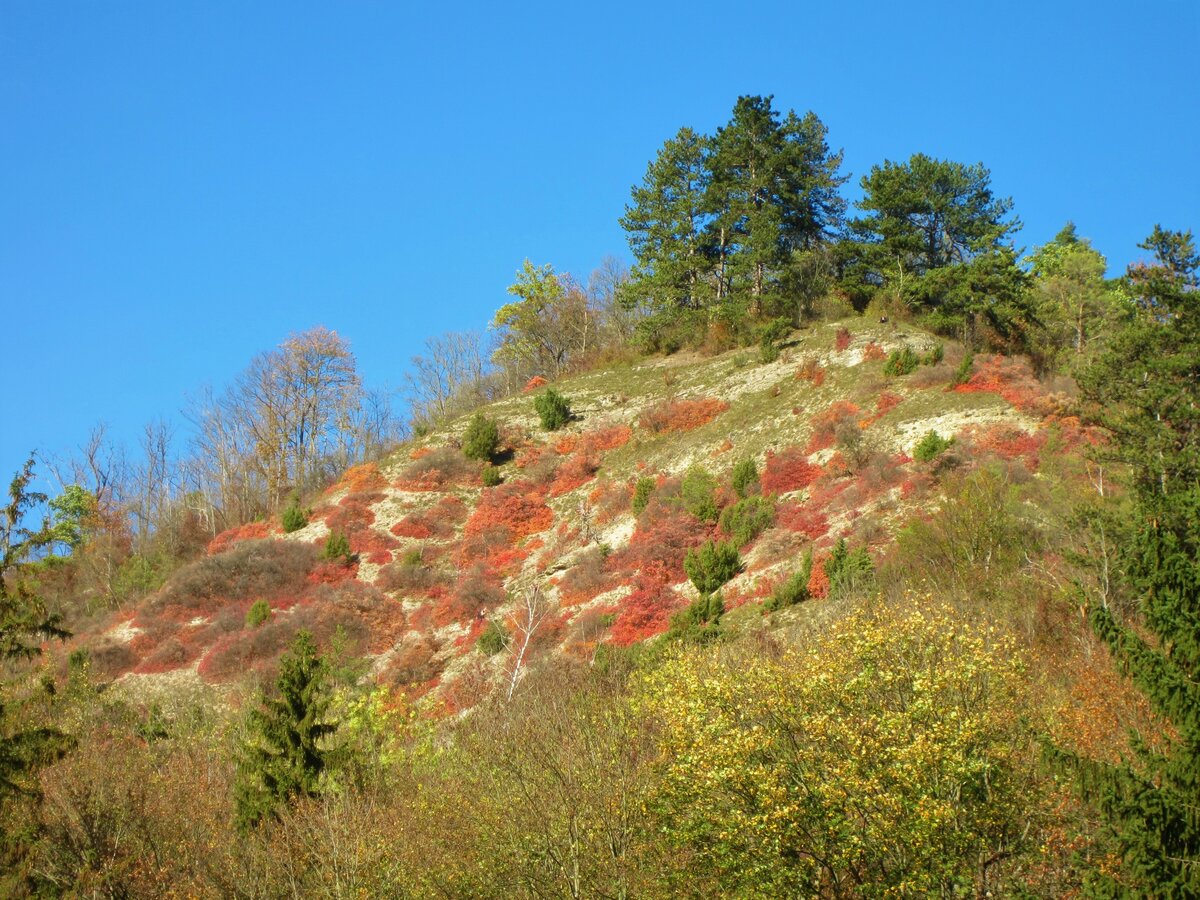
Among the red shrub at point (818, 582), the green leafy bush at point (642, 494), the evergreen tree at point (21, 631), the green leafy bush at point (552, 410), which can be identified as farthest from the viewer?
the green leafy bush at point (552, 410)

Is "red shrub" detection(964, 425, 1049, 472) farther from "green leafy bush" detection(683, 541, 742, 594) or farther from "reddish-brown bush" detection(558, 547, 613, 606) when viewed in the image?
"reddish-brown bush" detection(558, 547, 613, 606)

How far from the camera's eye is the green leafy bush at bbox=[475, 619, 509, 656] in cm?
3541

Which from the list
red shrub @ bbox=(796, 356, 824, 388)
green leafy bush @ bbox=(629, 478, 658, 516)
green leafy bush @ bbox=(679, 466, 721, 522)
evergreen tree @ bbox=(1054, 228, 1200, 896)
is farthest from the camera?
red shrub @ bbox=(796, 356, 824, 388)

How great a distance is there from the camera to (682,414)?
164ft

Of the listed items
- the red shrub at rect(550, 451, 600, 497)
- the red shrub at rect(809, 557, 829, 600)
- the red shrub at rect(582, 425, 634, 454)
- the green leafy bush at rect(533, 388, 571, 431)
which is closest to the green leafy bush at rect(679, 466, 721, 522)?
the red shrub at rect(550, 451, 600, 497)

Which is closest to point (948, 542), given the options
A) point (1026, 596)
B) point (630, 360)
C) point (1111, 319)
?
point (1026, 596)

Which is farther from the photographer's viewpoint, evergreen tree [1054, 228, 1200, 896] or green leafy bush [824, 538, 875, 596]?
green leafy bush [824, 538, 875, 596]

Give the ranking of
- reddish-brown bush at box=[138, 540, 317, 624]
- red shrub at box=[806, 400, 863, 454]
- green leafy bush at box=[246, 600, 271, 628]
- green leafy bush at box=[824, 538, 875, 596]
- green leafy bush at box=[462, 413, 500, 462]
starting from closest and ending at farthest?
1. green leafy bush at box=[824, 538, 875, 596]
2. red shrub at box=[806, 400, 863, 454]
3. green leafy bush at box=[246, 600, 271, 628]
4. reddish-brown bush at box=[138, 540, 317, 624]
5. green leafy bush at box=[462, 413, 500, 462]

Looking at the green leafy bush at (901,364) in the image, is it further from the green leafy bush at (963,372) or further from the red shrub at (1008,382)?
the red shrub at (1008,382)

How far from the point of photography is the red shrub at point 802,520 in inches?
1348

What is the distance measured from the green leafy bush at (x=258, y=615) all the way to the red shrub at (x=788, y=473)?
2147 centimetres

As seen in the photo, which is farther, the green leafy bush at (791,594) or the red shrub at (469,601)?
the red shrub at (469,601)

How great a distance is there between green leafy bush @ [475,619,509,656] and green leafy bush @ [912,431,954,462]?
1604cm

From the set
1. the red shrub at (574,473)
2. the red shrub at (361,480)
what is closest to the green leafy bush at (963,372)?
the red shrub at (574,473)
